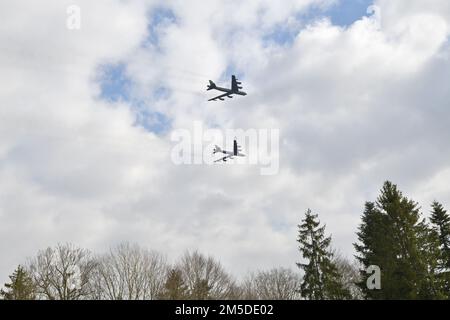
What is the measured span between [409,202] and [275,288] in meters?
52.5

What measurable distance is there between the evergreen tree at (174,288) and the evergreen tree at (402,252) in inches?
1079

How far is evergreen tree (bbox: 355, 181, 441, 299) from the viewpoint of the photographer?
104ft

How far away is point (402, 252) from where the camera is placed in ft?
109

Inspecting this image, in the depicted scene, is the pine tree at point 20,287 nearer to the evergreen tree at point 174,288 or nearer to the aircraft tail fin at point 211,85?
the evergreen tree at point 174,288

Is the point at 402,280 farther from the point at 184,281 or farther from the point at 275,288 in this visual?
the point at 275,288

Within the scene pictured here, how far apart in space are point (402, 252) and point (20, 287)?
45.5 meters

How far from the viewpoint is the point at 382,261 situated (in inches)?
1435

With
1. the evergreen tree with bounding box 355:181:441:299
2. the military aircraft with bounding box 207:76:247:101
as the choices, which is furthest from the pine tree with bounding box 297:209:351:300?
the military aircraft with bounding box 207:76:247:101

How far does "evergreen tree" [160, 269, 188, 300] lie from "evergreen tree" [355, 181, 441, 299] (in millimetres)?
27415

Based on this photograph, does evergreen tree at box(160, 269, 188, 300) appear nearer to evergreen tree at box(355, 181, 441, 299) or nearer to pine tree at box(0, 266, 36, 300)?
pine tree at box(0, 266, 36, 300)

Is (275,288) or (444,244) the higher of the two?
(444,244)

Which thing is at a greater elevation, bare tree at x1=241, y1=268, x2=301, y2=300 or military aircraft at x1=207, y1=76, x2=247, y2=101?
military aircraft at x1=207, y1=76, x2=247, y2=101

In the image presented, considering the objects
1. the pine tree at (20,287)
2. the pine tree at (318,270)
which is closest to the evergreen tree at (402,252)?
the pine tree at (318,270)
